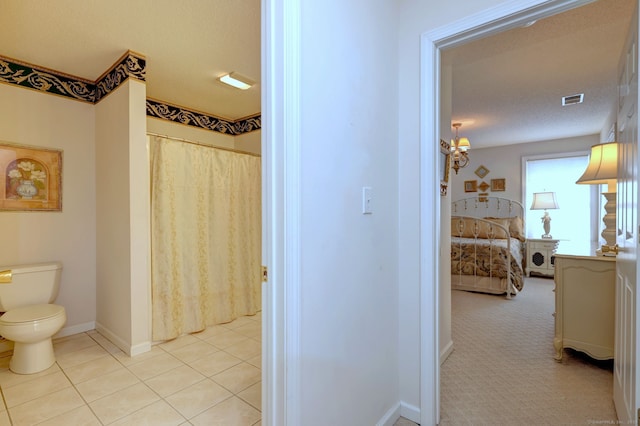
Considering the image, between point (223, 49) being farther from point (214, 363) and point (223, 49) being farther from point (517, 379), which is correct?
point (517, 379)

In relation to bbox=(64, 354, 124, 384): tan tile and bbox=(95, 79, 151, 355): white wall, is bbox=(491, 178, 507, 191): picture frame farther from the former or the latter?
bbox=(64, 354, 124, 384): tan tile

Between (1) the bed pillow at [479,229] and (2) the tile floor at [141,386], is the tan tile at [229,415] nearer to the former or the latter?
(2) the tile floor at [141,386]

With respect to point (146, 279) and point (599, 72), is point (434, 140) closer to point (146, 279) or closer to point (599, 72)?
point (146, 279)

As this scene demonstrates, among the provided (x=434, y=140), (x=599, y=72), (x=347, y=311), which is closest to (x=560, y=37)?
(x=599, y=72)

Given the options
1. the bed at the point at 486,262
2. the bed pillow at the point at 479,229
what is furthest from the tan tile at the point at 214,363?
the bed pillow at the point at 479,229

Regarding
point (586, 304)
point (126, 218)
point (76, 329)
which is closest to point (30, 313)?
point (76, 329)

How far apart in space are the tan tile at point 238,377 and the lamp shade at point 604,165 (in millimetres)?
2607

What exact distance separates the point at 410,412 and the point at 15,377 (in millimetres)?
2537

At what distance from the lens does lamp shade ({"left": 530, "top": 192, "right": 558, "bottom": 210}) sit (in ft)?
16.3

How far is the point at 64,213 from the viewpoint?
268cm

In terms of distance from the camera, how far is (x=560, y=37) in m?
2.24

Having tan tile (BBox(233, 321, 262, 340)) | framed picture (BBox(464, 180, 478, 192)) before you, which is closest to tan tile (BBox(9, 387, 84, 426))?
tan tile (BBox(233, 321, 262, 340))

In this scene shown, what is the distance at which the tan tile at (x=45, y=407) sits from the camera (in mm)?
1605

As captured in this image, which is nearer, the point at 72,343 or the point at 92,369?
the point at 92,369
